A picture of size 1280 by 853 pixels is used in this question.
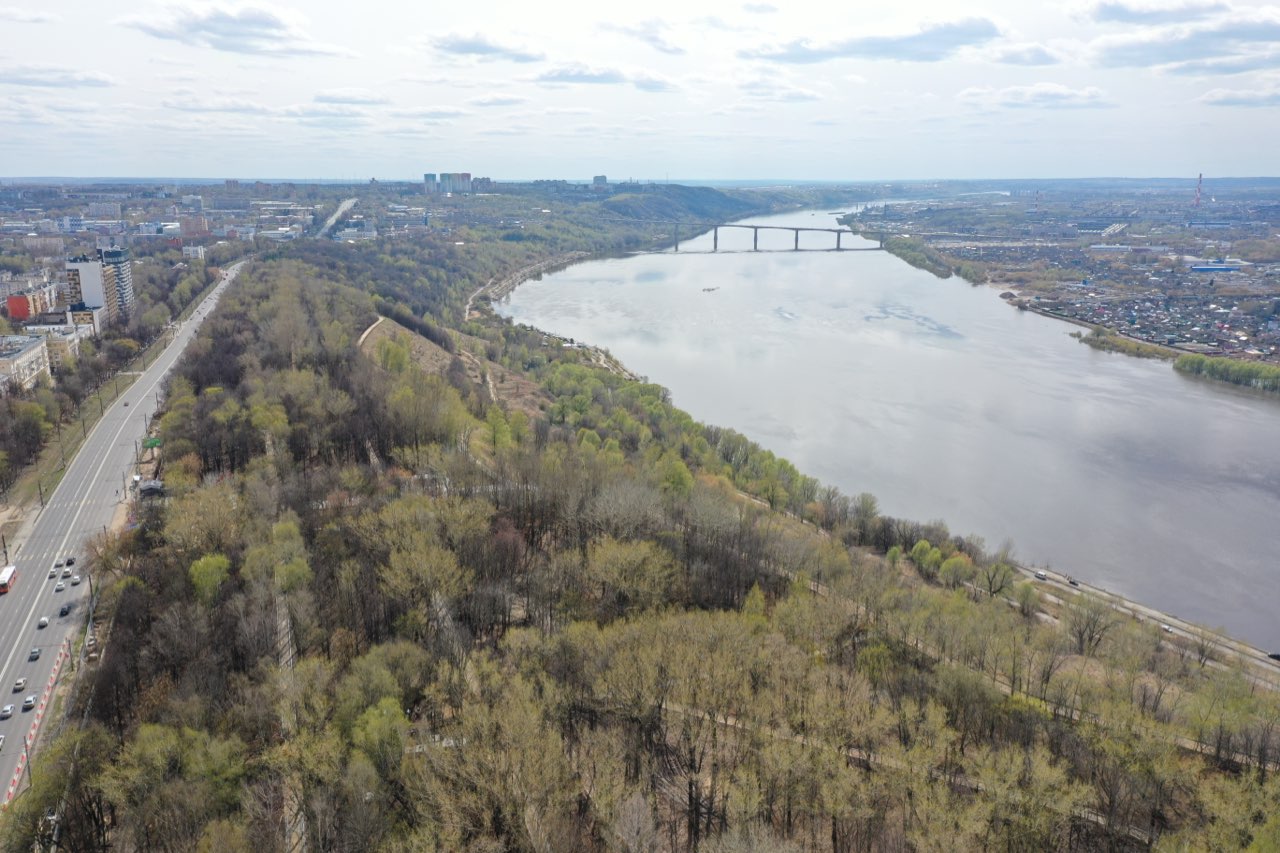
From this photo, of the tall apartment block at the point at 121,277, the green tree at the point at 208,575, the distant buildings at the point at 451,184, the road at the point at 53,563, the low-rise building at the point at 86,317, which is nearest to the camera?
the road at the point at 53,563

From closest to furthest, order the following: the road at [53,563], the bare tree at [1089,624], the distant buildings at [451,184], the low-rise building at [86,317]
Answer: the road at [53,563] < the bare tree at [1089,624] < the low-rise building at [86,317] < the distant buildings at [451,184]

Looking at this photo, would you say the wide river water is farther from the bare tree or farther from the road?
the road

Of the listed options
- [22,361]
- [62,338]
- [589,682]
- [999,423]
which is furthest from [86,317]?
[999,423]

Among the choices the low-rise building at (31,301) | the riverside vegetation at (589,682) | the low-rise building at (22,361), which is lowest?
the riverside vegetation at (589,682)

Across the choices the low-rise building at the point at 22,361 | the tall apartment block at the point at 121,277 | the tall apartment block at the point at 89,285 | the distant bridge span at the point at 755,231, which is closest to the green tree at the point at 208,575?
the low-rise building at the point at 22,361

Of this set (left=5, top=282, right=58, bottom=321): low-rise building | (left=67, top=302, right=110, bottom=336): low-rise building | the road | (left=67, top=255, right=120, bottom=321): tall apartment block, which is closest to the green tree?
the road

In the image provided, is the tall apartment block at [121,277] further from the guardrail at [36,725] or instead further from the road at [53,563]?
the guardrail at [36,725]

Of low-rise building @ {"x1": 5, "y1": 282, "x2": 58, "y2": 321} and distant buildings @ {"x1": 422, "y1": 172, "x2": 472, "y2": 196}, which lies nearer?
low-rise building @ {"x1": 5, "y1": 282, "x2": 58, "y2": 321}
